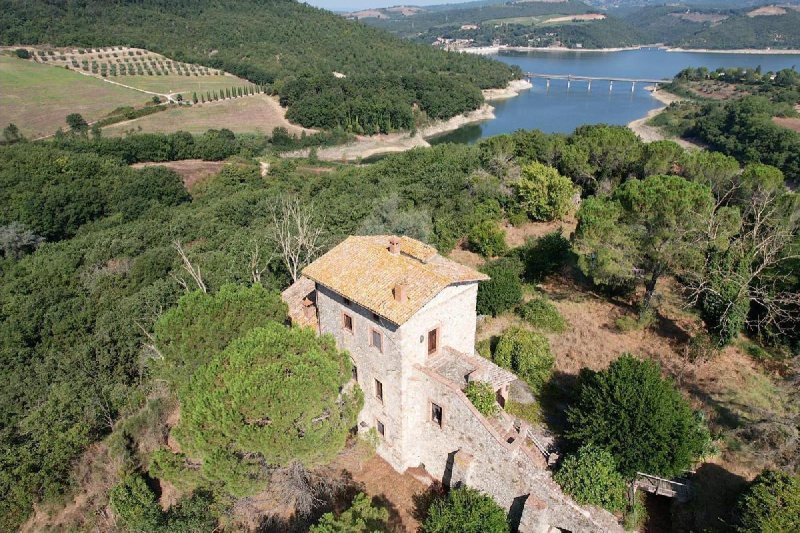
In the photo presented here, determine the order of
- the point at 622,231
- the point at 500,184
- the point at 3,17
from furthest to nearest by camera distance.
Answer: the point at 3,17
the point at 500,184
the point at 622,231

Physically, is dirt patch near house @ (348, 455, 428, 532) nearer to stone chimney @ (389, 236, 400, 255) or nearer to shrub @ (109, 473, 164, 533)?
shrub @ (109, 473, 164, 533)

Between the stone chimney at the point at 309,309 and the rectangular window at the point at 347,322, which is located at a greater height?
the rectangular window at the point at 347,322

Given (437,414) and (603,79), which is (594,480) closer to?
(437,414)

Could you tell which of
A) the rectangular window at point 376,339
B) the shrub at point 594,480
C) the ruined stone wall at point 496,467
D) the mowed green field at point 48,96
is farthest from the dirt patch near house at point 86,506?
the mowed green field at point 48,96

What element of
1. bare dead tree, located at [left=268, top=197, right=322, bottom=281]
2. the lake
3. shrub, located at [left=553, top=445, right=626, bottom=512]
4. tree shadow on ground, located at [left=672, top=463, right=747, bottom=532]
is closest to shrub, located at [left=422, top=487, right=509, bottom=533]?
shrub, located at [left=553, top=445, right=626, bottom=512]

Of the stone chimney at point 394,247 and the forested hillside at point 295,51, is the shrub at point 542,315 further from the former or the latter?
the forested hillside at point 295,51

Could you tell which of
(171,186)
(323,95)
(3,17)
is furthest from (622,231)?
(3,17)

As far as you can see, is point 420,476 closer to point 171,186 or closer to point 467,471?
point 467,471
